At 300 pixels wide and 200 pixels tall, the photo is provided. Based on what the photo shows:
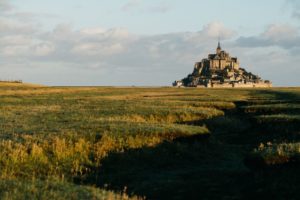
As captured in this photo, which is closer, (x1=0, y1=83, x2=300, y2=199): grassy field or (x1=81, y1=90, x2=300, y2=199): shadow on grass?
(x1=0, y1=83, x2=300, y2=199): grassy field

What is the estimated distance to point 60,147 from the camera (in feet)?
73.9

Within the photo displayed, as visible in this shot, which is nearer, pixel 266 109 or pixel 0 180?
pixel 0 180

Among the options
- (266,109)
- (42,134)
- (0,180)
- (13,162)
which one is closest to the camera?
(0,180)

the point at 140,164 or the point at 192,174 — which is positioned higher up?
the point at 140,164

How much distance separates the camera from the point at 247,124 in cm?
4053

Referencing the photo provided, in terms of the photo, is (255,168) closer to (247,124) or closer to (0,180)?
(0,180)

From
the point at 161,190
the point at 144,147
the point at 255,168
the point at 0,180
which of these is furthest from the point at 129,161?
the point at 0,180

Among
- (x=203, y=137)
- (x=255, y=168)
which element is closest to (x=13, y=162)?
(x=255, y=168)

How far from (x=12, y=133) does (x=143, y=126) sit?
849 cm

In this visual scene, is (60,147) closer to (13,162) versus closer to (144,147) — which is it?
(13,162)

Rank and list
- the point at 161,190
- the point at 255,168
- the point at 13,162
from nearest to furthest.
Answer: the point at 161,190 < the point at 13,162 < the point at 255,168

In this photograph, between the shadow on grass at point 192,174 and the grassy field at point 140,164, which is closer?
the grassy field at point 140,164

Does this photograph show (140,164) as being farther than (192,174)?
Yes

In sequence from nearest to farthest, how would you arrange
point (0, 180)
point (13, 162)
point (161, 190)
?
1. point (0, 180)
2. point (161, 190)
3. point (13, 162)
